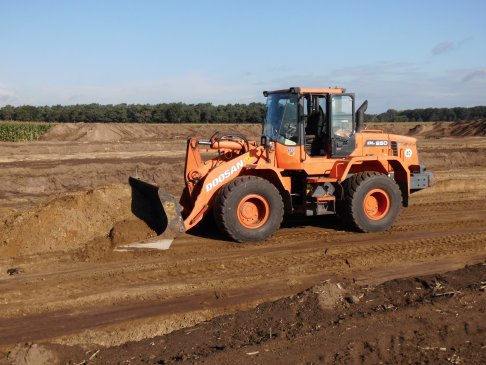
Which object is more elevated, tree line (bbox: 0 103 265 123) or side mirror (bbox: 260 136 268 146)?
tree line (bbox: 0 103 265 123)

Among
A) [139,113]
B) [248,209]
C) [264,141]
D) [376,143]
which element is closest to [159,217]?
[248,209]

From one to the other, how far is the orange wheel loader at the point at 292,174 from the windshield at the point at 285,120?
2 cm

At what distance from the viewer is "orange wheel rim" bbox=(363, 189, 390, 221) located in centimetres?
1010

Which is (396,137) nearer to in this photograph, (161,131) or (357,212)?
(357,212)

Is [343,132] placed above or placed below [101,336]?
above

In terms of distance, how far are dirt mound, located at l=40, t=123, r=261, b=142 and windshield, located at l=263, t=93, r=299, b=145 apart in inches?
1306

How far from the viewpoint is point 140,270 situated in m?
7.96

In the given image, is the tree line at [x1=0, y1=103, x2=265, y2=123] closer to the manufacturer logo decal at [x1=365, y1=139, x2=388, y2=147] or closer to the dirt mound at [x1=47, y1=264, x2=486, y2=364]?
the manufacturer logo decal at [x1=365, y1=139, x2=388, y2=147]

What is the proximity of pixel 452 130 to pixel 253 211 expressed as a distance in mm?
43945

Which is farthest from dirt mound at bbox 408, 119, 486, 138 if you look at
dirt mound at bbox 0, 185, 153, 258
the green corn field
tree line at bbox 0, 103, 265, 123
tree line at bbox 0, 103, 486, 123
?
dirt mound at bbox 0, 185, 153, 258

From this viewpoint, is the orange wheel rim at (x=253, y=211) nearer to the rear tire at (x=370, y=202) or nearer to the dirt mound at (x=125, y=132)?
the rear tire at (x=370, y=202)

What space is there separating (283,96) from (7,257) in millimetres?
4942

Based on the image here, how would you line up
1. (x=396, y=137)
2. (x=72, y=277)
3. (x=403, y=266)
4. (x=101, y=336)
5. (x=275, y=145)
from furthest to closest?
(x=396, y=137)
(x=275, y=145)
(x=403, y=266)
(x=72, y=277)
(x=101, y=336)

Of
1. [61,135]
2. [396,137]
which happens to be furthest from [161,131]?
[396,137]
